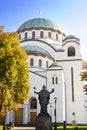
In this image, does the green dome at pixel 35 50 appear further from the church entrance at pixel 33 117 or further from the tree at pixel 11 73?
the tree at pixel 11 73

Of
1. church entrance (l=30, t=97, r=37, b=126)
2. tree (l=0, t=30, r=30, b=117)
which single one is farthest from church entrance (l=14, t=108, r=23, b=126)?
tree (l=0, t=30, r=30, b=117)

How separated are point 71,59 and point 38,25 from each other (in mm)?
12835

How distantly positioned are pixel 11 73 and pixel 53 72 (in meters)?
20.2

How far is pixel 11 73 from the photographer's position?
22.2 metres

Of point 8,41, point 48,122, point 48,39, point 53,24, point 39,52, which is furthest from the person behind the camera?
point 53,24

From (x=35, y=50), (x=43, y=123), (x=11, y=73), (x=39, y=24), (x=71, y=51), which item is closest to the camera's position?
(x=43, y=123)

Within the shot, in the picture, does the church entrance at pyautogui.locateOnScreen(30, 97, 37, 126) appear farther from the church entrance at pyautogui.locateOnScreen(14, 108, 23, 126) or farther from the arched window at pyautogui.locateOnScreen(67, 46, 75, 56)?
the arched window at pyautogui.locateOnScreen(67, 46, 75, 56)

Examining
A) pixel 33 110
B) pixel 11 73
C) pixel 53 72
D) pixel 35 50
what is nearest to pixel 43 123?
pixel 11 73

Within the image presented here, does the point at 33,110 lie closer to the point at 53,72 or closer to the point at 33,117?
the point at 33,117

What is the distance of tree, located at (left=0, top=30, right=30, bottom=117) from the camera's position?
2219 centimetres

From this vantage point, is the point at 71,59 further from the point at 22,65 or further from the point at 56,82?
the point at 22,65

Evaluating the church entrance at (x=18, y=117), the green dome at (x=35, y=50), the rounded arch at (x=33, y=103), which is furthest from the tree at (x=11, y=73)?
the green dome at (x=35, y=50)

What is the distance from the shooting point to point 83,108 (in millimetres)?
43812

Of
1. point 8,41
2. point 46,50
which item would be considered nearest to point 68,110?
point 46,50
